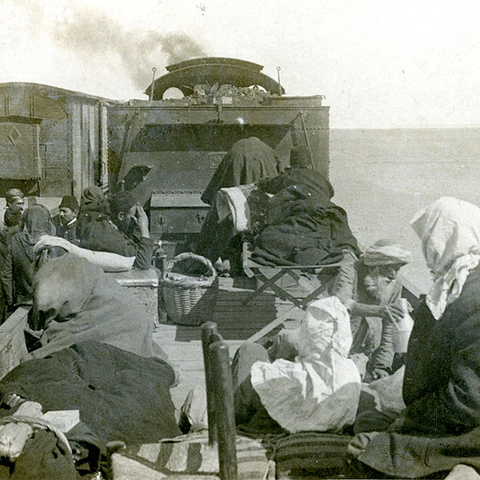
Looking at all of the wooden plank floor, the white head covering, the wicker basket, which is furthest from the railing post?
the wicker basket

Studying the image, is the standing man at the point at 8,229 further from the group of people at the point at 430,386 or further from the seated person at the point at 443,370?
the seated person at the point at 443,370

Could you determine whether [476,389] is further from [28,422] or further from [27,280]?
[27,280]

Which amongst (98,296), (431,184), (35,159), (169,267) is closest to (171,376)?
(98,296)

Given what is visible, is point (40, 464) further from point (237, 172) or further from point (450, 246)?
point (237, 172)

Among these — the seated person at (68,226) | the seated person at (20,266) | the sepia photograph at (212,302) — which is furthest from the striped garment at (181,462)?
the seated person at (68,226)

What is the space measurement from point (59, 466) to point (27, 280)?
136 inches

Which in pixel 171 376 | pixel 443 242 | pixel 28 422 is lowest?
pixel 171 376

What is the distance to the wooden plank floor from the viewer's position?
5.89 meters

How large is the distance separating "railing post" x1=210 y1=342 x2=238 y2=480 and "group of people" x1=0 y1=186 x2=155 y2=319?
3.71m

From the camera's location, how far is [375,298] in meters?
4.96

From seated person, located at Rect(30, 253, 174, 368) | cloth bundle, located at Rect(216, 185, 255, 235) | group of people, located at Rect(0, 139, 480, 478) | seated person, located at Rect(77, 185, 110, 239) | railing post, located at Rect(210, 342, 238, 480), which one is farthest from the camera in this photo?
seated person, located at Rect(77, 185, 110, 239)

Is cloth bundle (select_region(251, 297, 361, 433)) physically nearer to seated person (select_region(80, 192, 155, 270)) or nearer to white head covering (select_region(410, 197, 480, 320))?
white head covering (select_region(410, 197, 480, 320))

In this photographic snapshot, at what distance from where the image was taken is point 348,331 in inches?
133

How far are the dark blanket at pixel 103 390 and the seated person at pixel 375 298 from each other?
1.56 meters
